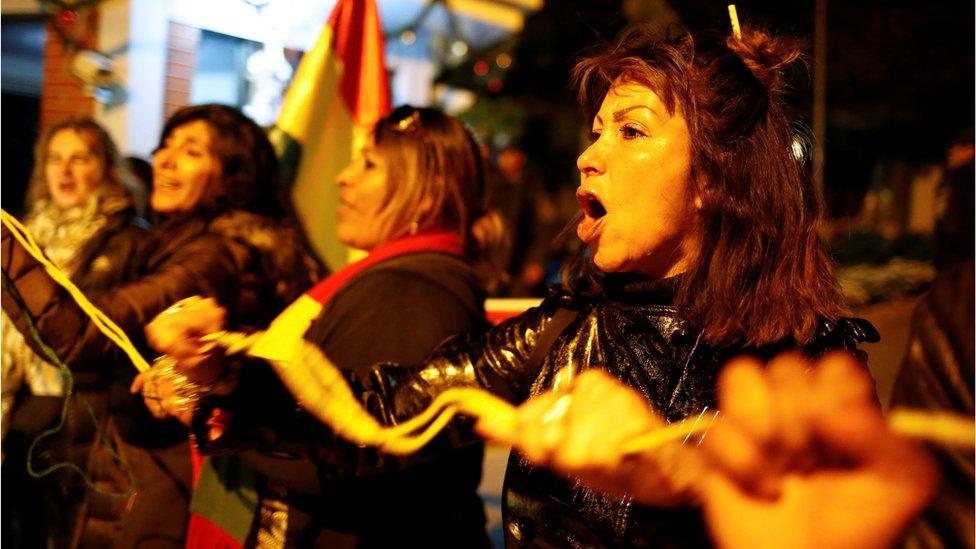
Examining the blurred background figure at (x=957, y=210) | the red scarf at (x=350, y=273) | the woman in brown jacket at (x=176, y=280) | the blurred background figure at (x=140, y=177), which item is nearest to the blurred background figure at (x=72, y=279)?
the woman in brown jacket at (x=176, y=280)

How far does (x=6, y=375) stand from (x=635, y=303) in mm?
2640

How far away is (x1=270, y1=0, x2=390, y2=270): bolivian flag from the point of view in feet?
13.4

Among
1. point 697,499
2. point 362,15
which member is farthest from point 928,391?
point 362,15

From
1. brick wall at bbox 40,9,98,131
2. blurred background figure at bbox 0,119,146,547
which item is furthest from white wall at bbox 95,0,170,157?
blurred background figure at bbox 0,119,146,547

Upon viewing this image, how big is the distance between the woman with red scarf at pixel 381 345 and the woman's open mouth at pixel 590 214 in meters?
0.47

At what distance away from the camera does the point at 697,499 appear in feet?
3.62

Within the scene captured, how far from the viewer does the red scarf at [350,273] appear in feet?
8.49

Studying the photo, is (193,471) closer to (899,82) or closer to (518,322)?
(518,322)

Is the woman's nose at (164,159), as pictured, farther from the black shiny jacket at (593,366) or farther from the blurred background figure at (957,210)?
the blurred background figure at (957,210)

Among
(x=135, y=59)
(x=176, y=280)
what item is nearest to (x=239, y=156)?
(x=176, y=280)

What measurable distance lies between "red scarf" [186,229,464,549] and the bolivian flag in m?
1.27

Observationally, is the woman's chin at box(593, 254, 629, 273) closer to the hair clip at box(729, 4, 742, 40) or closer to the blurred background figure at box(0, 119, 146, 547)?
the hair clip at box(729, 4, 742, 40)

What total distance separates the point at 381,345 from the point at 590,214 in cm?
67

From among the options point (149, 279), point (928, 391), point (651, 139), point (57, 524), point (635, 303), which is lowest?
point (57, 524)
